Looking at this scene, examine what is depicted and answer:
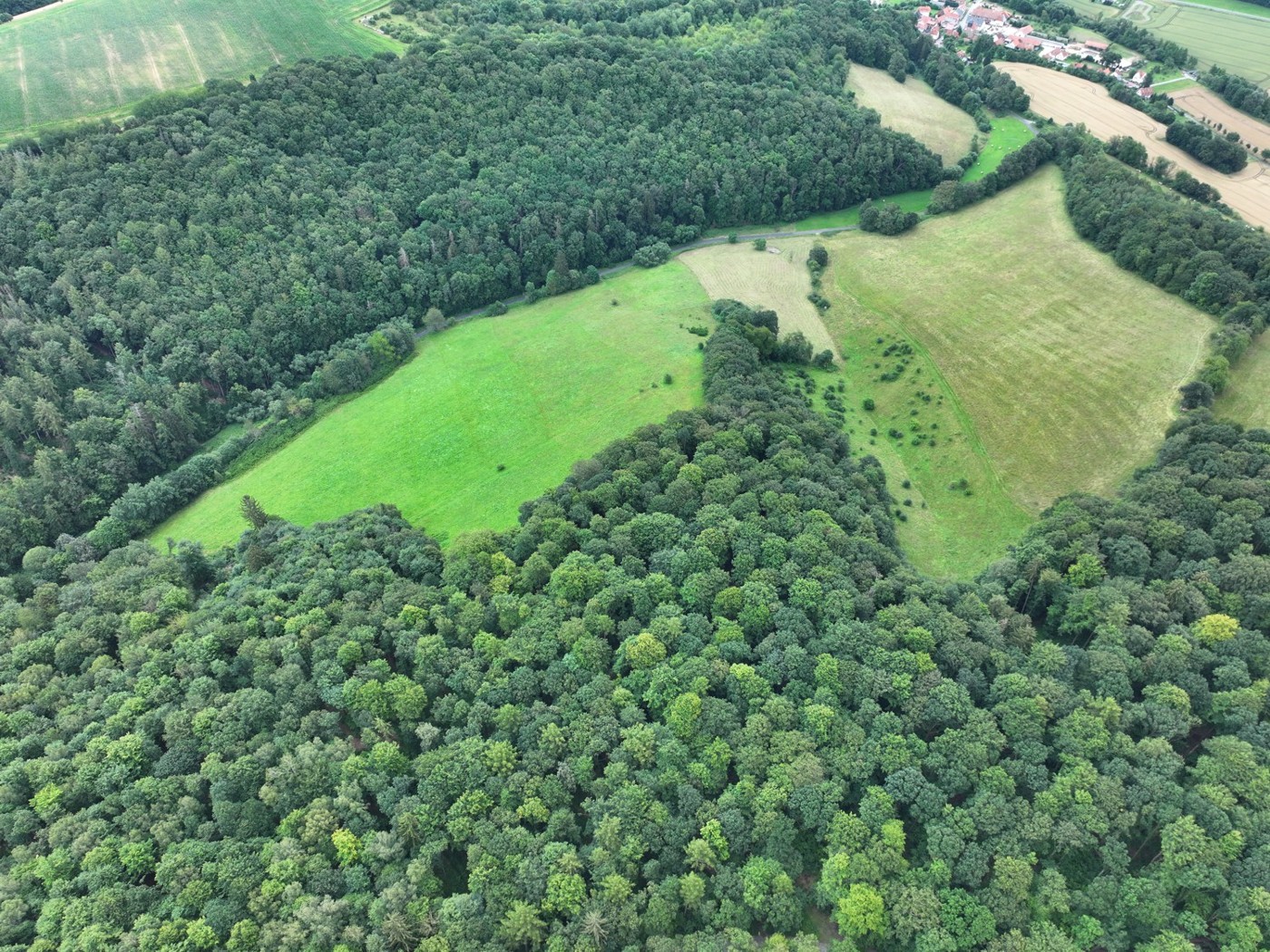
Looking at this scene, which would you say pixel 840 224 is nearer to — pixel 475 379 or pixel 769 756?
pixel 475 379

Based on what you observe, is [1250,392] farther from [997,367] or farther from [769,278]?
[769,278]

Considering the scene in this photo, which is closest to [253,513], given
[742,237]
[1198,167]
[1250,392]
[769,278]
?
[769,278]

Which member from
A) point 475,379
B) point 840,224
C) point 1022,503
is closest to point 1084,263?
point 840,224

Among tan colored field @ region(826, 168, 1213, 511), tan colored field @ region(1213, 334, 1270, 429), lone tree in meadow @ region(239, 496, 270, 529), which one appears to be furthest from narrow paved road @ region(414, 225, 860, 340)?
lone tree in meadow @ region(239, 496, 270, 529)

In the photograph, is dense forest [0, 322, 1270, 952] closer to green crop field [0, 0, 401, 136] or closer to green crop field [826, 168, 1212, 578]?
green crop field [826, 168, 1212, 578]

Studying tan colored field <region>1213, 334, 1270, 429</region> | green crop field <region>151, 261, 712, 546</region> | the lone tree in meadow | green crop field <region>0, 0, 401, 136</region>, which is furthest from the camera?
green crop field <region>0, 0, 401, 136</region>

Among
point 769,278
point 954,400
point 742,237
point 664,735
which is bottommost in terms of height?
point 664,735
